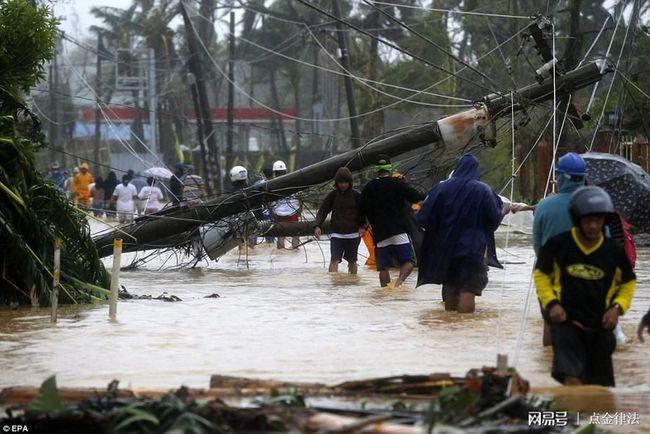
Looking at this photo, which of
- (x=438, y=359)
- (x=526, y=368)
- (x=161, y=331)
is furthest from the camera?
(x=161, y=331)

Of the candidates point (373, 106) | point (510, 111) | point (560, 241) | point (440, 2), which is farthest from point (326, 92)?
point (560, 241)

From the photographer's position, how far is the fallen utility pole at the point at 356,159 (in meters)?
17.5

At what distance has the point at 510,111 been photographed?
17812 millimetres

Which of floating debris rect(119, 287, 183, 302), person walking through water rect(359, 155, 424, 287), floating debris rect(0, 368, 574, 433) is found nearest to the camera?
floating debris rect(0, 368, 574, 433)

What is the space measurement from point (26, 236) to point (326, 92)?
50.0 m

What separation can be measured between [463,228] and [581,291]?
5.23 meters

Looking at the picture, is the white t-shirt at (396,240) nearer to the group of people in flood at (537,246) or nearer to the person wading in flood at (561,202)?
the group of people in flood at (537,246)

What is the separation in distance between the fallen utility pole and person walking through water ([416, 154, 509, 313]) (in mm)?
4463

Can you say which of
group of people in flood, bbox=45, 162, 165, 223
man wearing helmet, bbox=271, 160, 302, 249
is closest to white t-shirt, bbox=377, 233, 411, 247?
man wearing helmet, bbox=271, 160, 302, 249

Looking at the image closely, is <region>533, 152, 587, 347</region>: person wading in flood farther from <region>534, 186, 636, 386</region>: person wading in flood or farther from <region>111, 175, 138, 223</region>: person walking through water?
<region>111, 175, 138, 223</region>: person walking through water

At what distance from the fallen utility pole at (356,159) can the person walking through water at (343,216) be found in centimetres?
35

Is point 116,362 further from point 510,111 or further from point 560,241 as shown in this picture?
point 510,111

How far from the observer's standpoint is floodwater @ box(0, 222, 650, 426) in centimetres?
935

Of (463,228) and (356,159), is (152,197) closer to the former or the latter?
(356,159)
